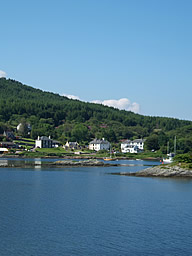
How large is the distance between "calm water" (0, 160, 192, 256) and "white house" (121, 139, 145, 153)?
109 m

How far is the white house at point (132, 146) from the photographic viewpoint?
163m

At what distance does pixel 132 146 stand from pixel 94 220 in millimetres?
134363

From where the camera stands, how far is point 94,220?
3300cm

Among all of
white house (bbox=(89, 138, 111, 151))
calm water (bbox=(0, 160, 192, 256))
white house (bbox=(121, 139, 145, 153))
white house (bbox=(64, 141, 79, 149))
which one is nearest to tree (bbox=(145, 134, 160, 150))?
white house (bbox=(121, 139, 145, 153))

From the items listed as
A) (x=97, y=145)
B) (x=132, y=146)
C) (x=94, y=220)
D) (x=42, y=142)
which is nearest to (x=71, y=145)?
(x=97, y=145)

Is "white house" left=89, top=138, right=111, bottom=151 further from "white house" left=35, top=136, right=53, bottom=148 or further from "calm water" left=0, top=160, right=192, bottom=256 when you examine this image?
"calm water" left=0, top=160, right=192, bottom=256

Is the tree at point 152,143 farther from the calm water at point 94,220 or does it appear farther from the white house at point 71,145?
the calm water at point 94,220

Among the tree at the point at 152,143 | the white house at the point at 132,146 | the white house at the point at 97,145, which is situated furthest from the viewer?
the white house at the point at 132,146

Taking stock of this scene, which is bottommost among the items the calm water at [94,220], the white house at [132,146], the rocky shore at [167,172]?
the calm water at [94,220]

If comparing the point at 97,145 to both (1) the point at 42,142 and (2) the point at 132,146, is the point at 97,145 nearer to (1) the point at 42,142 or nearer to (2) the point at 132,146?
(2) the point at 132,146

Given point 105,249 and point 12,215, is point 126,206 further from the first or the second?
point 105,249

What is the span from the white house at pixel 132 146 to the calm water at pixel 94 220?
109294mm

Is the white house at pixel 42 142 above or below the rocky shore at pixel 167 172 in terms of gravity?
above

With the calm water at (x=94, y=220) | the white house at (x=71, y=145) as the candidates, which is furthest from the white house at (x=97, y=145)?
the calm water at (x=94, y=220)
